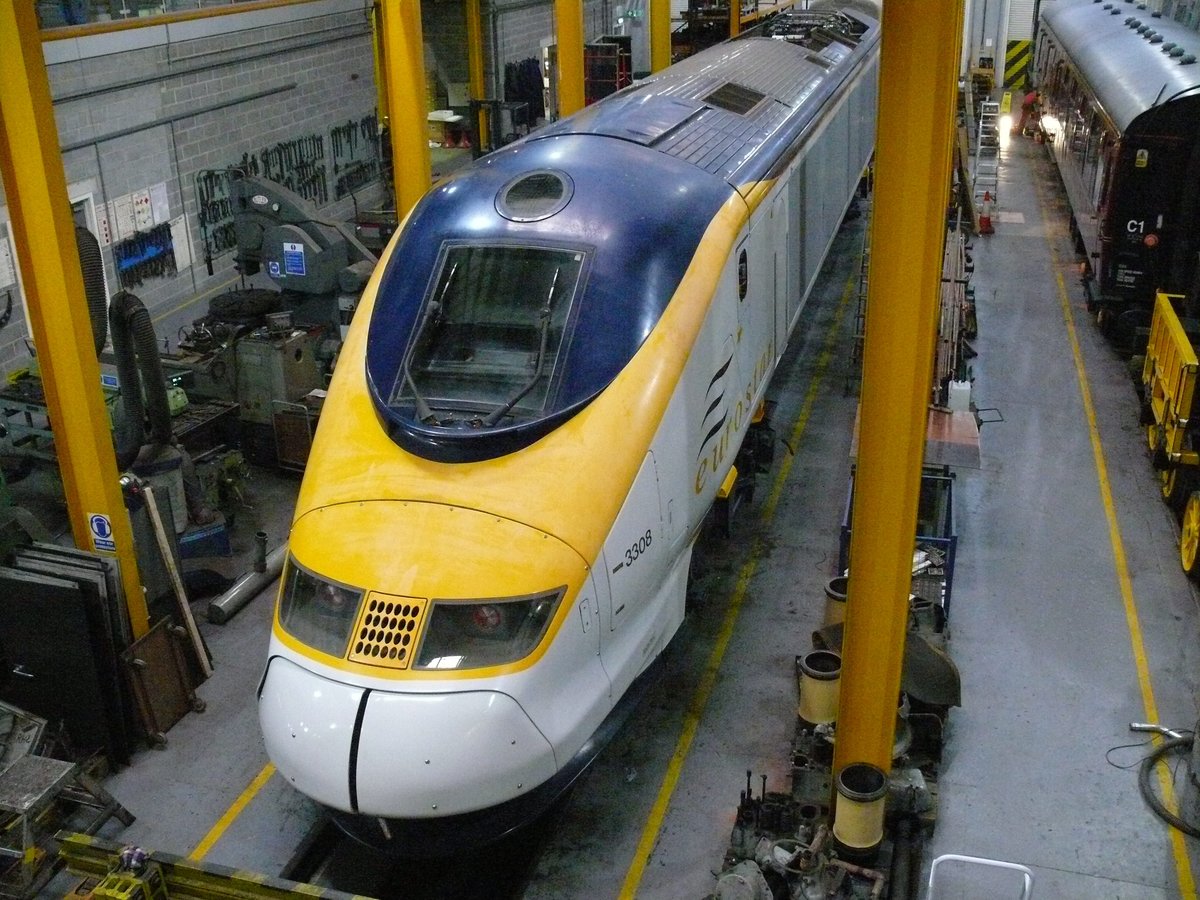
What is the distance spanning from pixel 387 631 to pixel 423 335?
195 cm

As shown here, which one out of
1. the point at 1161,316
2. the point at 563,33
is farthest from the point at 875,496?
the point at 563,33

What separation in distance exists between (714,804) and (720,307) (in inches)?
125

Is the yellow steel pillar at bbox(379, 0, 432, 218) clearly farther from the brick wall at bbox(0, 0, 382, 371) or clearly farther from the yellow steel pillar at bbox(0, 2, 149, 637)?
the brick wall at bbox(0, 0, 382, 371)

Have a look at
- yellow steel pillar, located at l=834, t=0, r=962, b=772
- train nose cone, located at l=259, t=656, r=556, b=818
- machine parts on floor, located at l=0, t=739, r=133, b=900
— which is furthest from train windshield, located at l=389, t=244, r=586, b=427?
machine parts on floor, located at l=0, t=739, r=133, b=900

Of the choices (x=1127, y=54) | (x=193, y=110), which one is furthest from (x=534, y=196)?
(x=1127, y=54)

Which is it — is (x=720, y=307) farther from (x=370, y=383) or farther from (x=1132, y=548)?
(x=1132, y=548)

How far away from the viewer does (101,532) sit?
8.27m

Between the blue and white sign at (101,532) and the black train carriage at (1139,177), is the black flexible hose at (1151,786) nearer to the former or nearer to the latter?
the black train carriage at (1139,177)

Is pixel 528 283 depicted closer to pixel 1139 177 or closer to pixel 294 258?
pixel 294 258

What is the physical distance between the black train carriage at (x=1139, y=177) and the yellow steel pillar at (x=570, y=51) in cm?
634

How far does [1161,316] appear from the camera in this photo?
1162cm

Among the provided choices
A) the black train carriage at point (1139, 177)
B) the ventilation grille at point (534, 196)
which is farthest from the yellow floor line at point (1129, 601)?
the ventilation grille at point (534, 196)

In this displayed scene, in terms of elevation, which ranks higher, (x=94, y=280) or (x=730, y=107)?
(x=730, y=107)

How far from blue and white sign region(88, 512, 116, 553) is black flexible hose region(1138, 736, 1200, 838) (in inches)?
281
